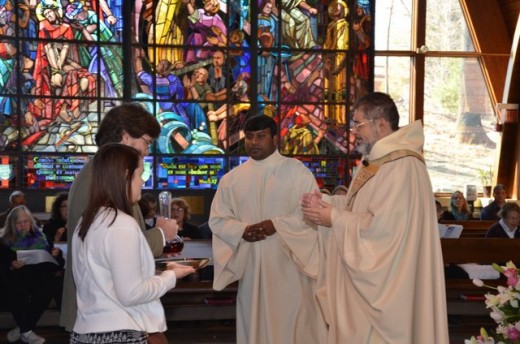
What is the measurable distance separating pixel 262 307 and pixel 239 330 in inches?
8.2

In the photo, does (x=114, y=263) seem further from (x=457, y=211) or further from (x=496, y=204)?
(x=496, y=204)

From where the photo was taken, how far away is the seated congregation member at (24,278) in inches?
253

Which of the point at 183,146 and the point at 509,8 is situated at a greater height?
the point at 509,8

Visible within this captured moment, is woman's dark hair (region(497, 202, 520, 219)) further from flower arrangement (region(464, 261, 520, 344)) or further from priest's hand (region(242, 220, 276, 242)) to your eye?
flower arrangement (region(464, 261, 520, 344))

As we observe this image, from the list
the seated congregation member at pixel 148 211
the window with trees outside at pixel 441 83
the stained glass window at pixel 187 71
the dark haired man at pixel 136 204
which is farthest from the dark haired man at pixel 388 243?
the window with trees outside at pixel 441 83

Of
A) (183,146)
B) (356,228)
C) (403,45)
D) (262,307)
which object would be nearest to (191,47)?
(183,146)

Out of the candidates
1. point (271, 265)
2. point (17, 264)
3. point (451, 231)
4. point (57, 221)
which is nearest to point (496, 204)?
point (451, 231)

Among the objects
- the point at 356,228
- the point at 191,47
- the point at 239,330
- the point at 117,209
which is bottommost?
the point at 239,330

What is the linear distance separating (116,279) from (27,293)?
403 cm

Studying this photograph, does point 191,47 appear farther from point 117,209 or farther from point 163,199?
point 117,209

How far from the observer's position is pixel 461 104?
48.1ft

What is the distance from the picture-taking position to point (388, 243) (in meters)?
3.96

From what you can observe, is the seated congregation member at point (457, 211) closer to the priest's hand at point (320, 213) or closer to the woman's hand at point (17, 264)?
the woman's hand at point (17, 264)

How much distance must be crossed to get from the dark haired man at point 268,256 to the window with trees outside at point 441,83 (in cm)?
889
